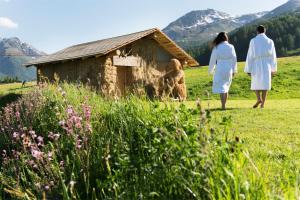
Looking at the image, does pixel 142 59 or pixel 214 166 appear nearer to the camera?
pixel 214 166

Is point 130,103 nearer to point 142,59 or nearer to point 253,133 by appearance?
point 253,133

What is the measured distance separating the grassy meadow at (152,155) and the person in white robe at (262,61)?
2.44 m

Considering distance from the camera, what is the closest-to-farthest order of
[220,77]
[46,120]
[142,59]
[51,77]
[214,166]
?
[214,166]
[46,120]
[220,77]
[142,59]
[51,77]

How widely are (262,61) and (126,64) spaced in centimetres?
1003

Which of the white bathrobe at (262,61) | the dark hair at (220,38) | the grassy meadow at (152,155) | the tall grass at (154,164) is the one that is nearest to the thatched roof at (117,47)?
the dark hair at (220,38)

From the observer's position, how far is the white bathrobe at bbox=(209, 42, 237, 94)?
43.6 feet

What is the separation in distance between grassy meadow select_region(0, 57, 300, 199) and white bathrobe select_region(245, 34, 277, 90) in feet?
8.15

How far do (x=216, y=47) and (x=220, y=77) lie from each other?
0.91 metres

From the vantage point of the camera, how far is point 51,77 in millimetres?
25672

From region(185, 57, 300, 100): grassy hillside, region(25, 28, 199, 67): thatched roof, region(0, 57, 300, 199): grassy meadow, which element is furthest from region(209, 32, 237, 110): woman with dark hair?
region(185, 57, 300, 100): grassy hillside

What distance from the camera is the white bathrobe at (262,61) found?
539 inches

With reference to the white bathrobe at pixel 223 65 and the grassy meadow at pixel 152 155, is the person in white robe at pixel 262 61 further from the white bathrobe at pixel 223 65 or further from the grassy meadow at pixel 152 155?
the grassy meadow at pixel 152 155

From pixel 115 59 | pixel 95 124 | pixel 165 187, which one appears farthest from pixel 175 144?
pixel 115 59

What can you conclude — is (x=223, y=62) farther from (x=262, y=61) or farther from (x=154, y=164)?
(x=154, y=164)
